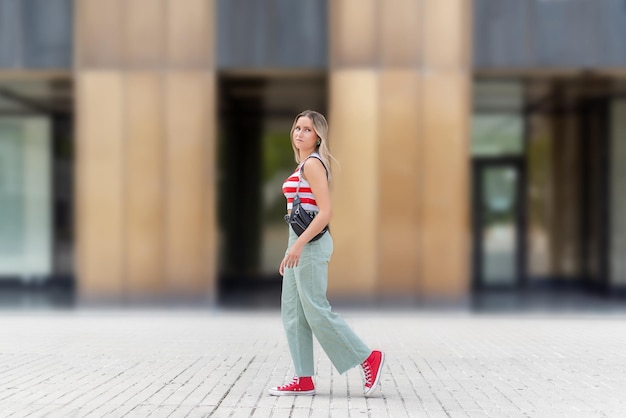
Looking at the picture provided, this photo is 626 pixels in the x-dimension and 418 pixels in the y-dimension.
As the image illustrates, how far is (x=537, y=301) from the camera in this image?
13891 mm

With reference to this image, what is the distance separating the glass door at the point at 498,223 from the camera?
15.7 m

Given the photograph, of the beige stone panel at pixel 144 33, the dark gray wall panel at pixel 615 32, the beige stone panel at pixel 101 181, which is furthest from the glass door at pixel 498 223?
the beige stone panel at pixel 101 181

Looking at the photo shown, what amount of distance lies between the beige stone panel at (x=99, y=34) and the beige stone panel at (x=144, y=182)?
47 centimetres

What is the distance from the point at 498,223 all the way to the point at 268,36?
20.9 feet

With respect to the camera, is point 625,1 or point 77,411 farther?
point 625,1

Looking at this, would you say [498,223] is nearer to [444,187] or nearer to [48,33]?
[444,187]

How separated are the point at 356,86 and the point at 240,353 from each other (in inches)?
214

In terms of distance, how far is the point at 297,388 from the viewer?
19.0ft

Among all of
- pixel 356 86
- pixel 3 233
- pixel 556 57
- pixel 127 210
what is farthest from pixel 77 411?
pixel 3 233

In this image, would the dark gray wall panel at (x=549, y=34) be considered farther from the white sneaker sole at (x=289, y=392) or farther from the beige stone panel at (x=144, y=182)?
the white sneaker sole at (x=289, y=392)

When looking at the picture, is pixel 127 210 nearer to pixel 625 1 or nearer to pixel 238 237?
pixel 238 237

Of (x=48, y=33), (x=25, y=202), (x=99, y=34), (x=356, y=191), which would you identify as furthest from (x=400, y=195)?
(x=25, y=202)

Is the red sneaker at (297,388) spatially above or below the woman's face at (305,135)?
below

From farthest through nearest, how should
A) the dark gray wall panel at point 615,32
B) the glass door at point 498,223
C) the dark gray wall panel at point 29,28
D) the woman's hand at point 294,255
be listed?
the glass door at point 498,223
the dark gray wall panel at point 29,28
the dark gray wall panel at point 615,32
the woman's hand at point 294,255
